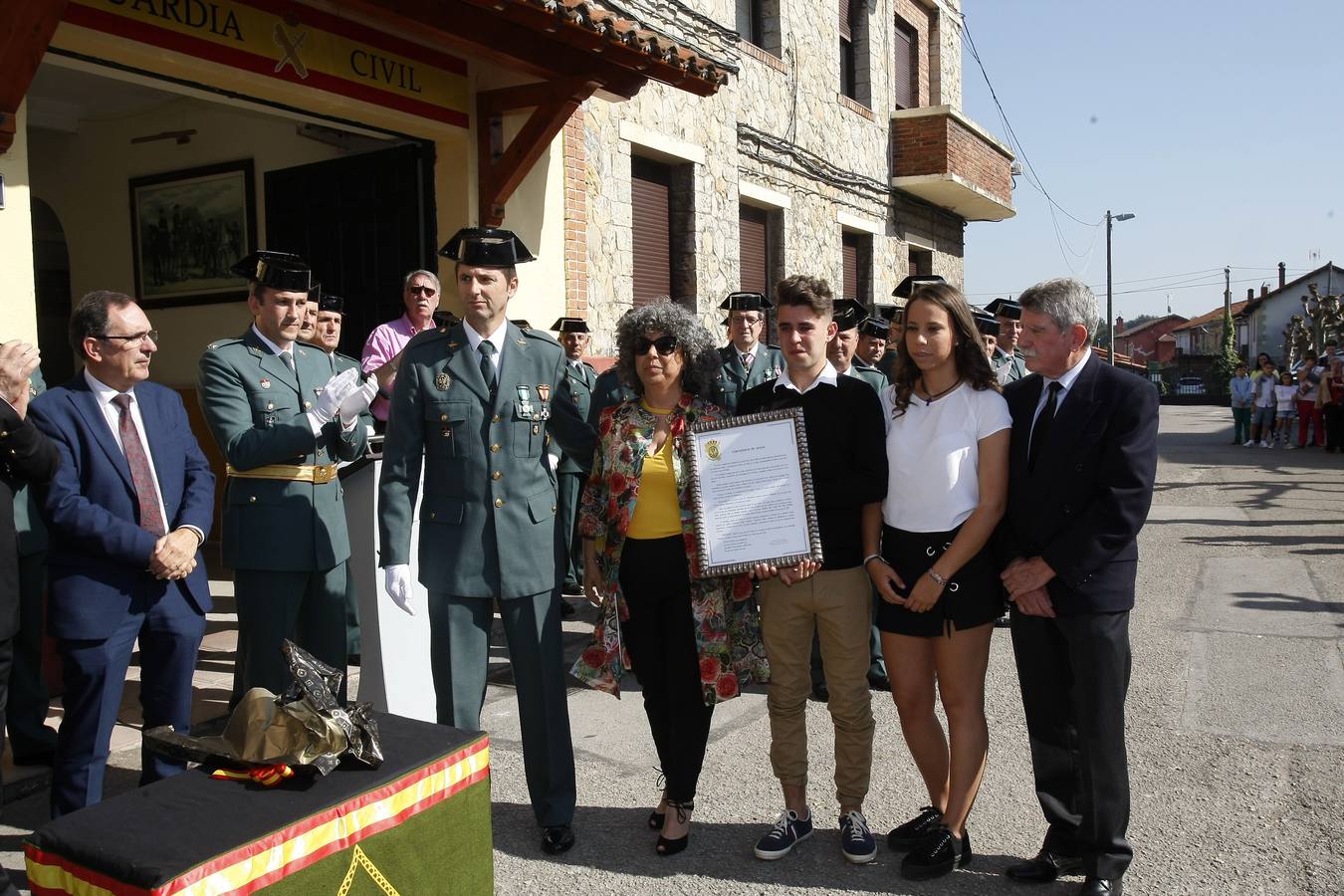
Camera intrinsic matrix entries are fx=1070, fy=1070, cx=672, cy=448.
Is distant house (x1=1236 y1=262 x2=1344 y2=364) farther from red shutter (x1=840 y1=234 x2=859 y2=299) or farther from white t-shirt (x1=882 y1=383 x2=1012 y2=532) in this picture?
white t-shirt (x1=882 y1=383 x2=1012 y2=532)

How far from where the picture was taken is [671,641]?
384 cm

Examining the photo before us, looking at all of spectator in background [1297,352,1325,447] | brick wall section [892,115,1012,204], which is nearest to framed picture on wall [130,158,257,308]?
brick wall section [892,115,1012,204]

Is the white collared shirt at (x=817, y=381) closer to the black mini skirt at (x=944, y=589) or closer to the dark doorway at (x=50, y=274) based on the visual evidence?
the black mini skirt at (x=944, y=589)

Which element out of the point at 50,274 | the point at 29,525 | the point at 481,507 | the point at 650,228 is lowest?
the point at 29,525

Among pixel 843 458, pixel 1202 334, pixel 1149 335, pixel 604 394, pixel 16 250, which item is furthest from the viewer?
pixel 1149 335

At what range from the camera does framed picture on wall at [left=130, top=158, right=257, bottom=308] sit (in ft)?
30.3

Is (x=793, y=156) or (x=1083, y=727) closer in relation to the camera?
(x=1083, y=727)

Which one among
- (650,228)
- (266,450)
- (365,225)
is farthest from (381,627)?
(650,228)

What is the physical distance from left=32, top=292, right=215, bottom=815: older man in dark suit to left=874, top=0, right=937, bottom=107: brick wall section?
569 inches

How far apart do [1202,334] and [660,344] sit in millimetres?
115147

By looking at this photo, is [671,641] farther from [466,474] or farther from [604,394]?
[604,394]

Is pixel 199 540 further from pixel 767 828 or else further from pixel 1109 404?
pixel 1109 404

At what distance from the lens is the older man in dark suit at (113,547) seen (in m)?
3.56

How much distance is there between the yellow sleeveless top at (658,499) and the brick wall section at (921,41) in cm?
1399
